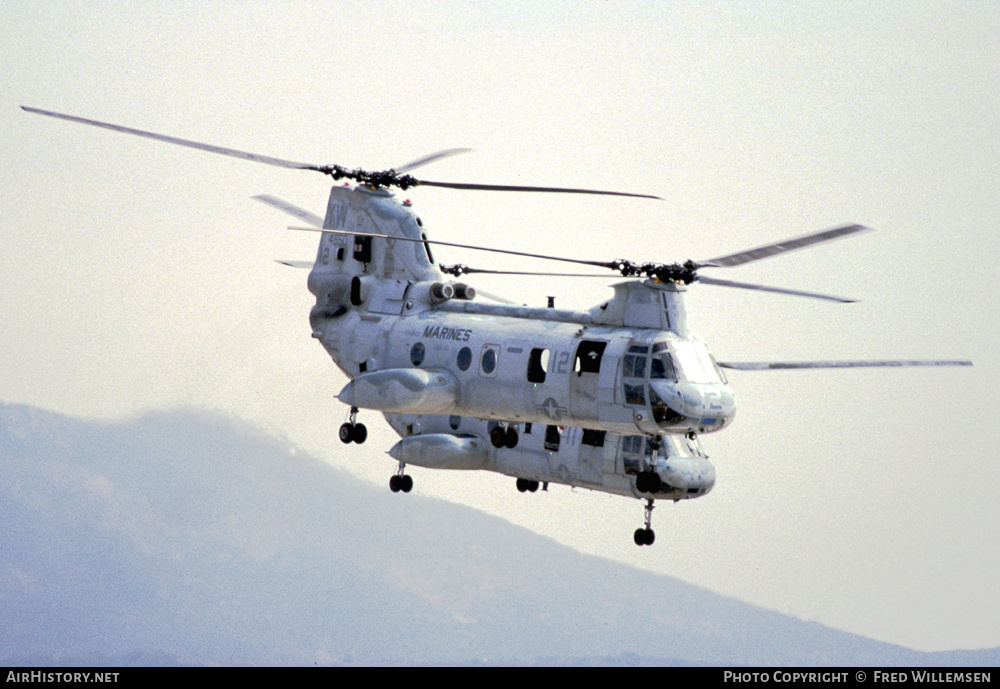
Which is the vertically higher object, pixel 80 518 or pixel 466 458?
pixel 80 518

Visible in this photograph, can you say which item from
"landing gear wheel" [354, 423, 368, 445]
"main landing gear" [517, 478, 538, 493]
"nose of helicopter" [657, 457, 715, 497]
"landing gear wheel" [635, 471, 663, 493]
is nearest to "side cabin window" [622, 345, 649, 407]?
"landing gear wheel" [635, 471, 663, 493]

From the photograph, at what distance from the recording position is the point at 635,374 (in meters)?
40.1

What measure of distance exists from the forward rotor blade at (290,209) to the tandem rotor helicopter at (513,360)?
4cm

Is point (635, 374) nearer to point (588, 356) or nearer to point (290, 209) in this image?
point (588, 356)

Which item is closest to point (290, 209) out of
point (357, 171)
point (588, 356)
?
point (357, 171)

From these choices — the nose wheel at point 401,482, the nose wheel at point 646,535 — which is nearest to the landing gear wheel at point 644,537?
the nose wheel at point 646,535

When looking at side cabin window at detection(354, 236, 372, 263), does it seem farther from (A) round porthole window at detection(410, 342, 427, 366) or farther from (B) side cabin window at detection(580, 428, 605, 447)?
(B) side cabin window at detection(580, 428, 605, 447)

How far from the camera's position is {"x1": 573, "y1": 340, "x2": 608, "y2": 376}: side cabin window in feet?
134

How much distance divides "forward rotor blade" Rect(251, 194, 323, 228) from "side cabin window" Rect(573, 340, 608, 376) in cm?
1159

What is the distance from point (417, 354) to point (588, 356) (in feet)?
18.4

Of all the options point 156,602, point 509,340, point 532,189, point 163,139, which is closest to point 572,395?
point 509,340

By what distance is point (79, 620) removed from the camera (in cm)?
17525
